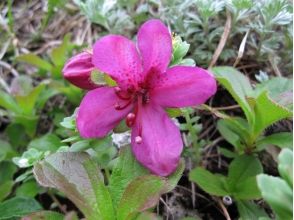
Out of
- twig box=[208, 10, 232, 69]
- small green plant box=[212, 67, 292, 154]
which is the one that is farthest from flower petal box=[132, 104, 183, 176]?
twig box=[208, 10, 232, 69]

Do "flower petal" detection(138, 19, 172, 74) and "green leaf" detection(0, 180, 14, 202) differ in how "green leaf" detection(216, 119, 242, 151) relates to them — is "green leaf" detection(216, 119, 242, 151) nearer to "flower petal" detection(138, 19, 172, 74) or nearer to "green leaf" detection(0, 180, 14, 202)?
"flower petal" detection(138, 19, 172, 74)

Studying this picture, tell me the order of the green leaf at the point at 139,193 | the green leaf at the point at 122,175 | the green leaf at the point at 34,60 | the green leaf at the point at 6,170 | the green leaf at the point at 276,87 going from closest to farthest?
the green leaf at the point at 139,193 < the green leaf at the point at 122,175 < the green leaf at the point at 276,87 < the green leaf at the point at 6,170 < the green leaf at the point at 34,60

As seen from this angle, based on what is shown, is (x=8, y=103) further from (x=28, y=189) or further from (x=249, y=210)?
(x=249, y=210)

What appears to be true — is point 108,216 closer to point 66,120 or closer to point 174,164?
point 174,164

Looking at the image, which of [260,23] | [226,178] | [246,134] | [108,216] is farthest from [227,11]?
[108,216]

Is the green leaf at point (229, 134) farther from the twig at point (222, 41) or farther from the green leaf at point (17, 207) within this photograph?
the green leaf at point (17, 207)

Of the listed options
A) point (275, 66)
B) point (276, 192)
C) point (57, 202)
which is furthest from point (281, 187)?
point (275, 66)

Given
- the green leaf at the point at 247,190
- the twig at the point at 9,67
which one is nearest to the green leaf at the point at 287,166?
the green leaf at the point at 247,190
